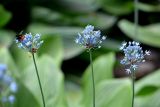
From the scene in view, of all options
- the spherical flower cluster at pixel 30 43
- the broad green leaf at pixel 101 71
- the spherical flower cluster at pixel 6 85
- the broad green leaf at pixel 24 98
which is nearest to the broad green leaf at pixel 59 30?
the broad green leaf at pixel 101 71

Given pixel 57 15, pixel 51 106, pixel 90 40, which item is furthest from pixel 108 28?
pixel 90 40

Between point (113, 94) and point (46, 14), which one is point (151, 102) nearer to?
point (113, 94)

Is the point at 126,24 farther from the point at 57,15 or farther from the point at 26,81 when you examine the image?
the point at 26,81

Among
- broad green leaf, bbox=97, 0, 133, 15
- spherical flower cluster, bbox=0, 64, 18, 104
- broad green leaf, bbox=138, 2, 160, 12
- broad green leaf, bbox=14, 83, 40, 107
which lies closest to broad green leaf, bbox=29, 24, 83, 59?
broad green leaf, bbox=97, 0, 133, 15

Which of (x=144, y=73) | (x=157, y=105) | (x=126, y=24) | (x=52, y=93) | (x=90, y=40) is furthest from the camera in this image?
(x=144, y=73)

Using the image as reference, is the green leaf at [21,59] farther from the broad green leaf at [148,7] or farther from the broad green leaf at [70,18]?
the broad green leaf at [148,7]

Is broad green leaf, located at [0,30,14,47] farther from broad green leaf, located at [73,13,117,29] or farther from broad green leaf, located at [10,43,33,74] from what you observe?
broad green leaf, located at [73,13,117,29]
